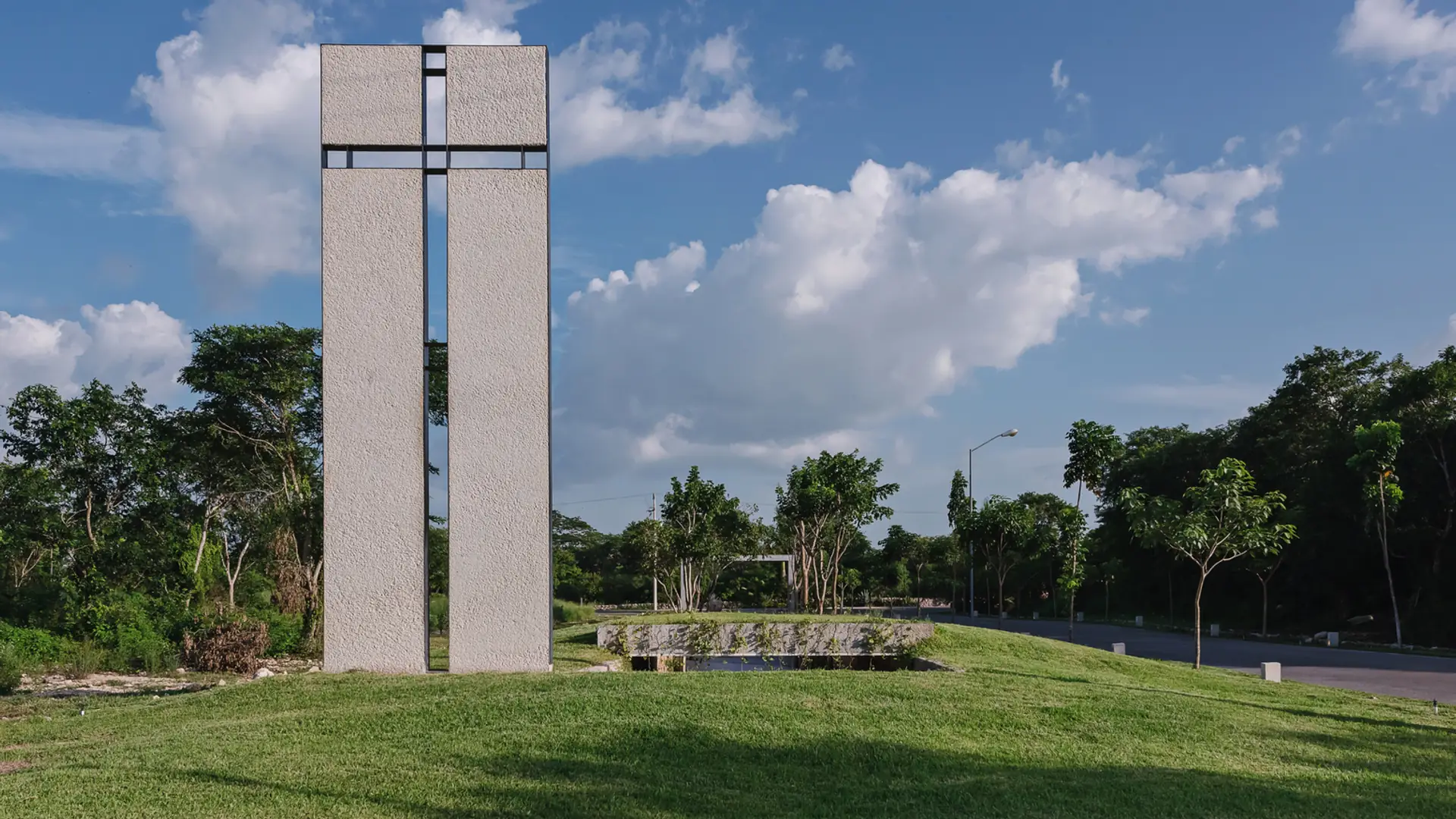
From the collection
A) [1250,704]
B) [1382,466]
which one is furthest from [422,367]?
[1382,466]

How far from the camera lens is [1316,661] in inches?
869

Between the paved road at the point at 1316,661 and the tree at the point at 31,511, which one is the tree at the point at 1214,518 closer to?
the paved road at the point at 1316,661

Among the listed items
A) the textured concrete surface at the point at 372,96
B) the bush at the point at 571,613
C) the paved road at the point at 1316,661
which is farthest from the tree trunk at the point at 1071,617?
the textured concrete surface at the point at 372,96

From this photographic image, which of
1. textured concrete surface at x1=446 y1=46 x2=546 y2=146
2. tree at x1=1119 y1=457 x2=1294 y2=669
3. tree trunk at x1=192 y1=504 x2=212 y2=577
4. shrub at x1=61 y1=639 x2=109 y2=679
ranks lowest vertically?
shrub at x1=61 y1=639 x2=109 y2=679

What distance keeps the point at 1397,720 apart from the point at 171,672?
18.2 m

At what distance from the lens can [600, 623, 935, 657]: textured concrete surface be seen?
1702cm

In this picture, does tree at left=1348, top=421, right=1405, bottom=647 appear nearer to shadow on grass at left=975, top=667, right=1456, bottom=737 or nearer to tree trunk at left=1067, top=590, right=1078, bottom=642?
tree trunk at left=1067, top=590, right=1078, bottom=642

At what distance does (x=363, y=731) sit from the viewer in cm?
888

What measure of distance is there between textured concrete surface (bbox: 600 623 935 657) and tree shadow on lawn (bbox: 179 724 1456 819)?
8.79 meters

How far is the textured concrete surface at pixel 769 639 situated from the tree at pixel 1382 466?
1722 cm

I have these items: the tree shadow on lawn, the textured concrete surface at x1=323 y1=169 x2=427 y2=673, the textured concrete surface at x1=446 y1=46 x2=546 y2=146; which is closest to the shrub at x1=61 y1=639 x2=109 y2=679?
the textured concrete surface at x1=323 y1=169 x2=427 y2=673

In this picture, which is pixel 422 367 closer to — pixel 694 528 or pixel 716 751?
pixel 716 751

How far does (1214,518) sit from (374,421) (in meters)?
13.2

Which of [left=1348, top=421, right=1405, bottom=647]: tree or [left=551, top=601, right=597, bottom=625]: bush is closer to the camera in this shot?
[left=1348, top=421, right=1405, bottom=647]: tree
